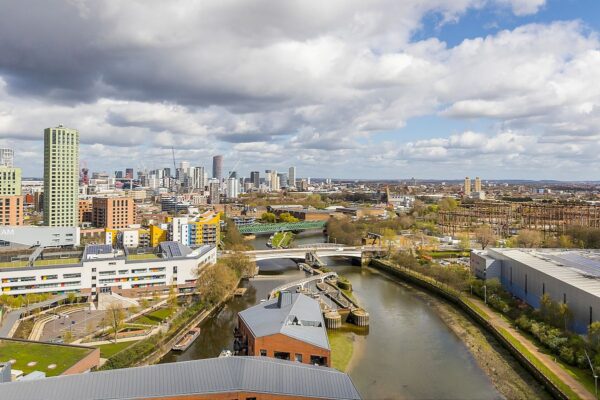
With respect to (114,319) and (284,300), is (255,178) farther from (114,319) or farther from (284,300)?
(284,300)

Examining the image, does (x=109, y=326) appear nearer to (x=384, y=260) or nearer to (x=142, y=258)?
(x=142, y=258)

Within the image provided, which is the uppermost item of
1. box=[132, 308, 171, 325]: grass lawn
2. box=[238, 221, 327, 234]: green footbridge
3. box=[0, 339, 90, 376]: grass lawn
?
box=[238, 221, 327, 234]: green footbridge

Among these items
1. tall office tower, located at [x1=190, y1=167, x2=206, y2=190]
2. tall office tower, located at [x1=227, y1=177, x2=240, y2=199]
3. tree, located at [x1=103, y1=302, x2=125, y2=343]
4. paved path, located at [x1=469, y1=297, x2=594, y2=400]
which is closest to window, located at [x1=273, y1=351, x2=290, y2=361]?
tree, located at [x1=103, y1=302, x2=125, y2=343]

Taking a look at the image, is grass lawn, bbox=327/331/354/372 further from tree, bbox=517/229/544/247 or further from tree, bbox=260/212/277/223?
tree, bbox=260/212/277/223

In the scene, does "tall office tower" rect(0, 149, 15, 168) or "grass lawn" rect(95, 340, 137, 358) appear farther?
"tall office tower" rect(0, 149, 15, 168)

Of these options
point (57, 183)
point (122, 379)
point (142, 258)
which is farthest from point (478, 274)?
point (57, 183)
